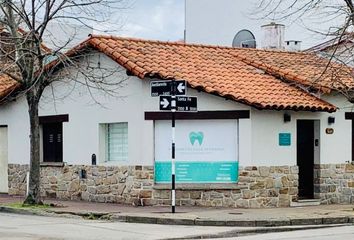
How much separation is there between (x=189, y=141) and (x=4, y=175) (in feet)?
30.1

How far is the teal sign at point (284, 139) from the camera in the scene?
20703 mm

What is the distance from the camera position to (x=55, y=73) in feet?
77.1

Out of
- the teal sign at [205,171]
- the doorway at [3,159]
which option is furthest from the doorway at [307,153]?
the doorway at [3,159]

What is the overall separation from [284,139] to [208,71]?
313cm

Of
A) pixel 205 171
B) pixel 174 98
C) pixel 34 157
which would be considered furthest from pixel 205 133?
pixel 34 157

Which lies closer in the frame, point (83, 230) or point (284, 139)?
point (83, 230)

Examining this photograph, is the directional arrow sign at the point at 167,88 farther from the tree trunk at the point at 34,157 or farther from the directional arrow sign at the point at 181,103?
the tree trunk at the point at 34,157

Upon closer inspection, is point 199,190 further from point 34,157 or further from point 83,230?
point 83,230

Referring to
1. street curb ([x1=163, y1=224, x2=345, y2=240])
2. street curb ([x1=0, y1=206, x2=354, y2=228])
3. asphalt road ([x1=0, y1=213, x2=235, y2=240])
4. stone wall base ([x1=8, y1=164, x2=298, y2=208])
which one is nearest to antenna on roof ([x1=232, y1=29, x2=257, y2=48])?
stone wall base ([x1=8, y1=164, x2=298, y2=208])

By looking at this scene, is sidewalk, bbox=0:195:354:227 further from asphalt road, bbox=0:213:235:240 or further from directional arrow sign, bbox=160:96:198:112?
directional arrow sign, bbox=160:96:198:112

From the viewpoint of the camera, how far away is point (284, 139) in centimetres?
2077

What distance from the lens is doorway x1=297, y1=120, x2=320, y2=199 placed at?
21703 millimetres

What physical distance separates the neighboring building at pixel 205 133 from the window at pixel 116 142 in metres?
0.03

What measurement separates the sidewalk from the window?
5.94ft
